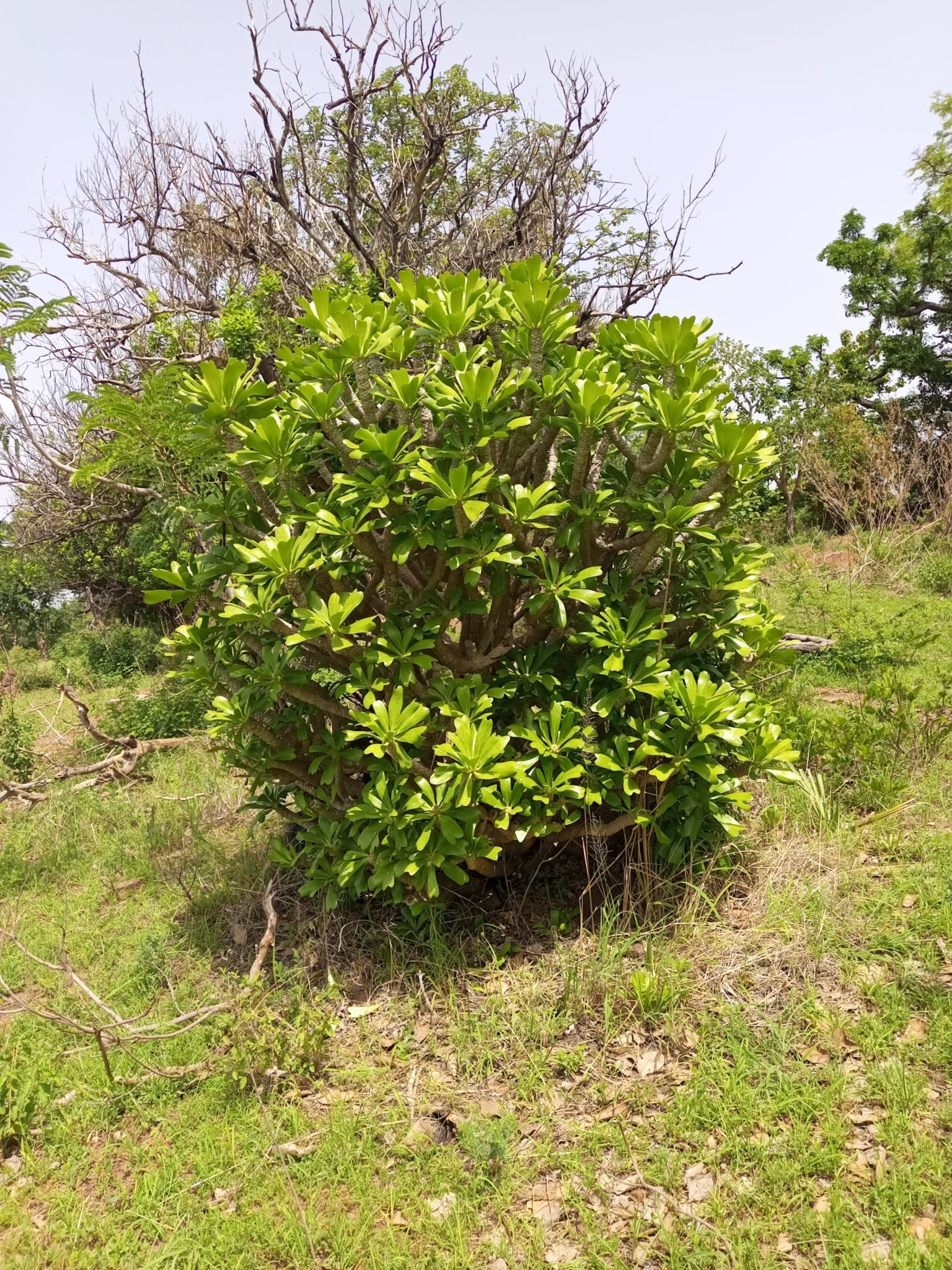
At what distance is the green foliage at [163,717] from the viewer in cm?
662

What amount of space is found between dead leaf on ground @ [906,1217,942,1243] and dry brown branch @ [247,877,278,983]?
2128 millimetres

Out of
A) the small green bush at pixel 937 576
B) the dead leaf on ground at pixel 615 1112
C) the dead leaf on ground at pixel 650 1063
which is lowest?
the dead leaf on ground at pixel 615 1112

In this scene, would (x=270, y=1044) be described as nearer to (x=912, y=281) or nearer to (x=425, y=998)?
(x=425, y=998)

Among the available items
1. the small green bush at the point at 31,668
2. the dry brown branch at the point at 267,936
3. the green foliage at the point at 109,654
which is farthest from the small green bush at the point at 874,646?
the small green bush at the point at 31,668

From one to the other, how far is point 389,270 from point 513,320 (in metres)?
5.76

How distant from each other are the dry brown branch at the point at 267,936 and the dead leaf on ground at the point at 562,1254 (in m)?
1.36

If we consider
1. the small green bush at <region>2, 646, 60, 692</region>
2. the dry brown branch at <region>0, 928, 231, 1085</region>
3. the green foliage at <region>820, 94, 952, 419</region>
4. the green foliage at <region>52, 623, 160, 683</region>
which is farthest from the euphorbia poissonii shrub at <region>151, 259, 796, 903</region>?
the green foliage at <region>820, 94, 952, 419</region>

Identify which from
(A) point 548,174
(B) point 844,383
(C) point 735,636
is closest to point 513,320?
(C) point 735,636

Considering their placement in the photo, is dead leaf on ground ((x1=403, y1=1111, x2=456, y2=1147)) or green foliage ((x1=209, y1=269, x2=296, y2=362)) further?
green foliage ((x1=209, y1=269, x2=296, y2=362))

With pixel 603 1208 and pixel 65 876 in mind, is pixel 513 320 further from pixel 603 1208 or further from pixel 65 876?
pixel 65 876

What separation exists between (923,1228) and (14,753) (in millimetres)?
6051

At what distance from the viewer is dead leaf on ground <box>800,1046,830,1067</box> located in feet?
8.21

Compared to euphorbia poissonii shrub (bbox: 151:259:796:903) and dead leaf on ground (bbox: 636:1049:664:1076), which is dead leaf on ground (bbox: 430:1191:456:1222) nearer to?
dead leaf on ground (bbox: 636:1049:664:1076)

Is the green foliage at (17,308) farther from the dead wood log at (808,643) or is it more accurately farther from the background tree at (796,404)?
the background tree at (796,404)
